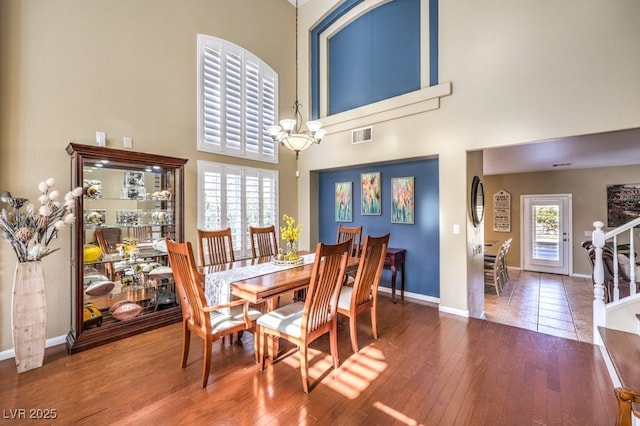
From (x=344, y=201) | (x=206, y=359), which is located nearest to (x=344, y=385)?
(x=206, y=359)

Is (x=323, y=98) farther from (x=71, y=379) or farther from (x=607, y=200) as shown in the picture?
(x=607, y=200)

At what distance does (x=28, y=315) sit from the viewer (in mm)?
2502

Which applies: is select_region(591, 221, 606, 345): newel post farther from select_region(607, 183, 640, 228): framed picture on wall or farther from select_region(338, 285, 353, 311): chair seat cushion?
select_region(607, 183, 640, 228): framed picture on wall

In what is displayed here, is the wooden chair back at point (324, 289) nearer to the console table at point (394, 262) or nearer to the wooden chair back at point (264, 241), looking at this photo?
the wooden chair back at point (264, 241)

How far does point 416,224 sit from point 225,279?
123 inches

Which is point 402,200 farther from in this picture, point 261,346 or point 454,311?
point 261,346

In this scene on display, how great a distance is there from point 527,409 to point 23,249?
14.0ft

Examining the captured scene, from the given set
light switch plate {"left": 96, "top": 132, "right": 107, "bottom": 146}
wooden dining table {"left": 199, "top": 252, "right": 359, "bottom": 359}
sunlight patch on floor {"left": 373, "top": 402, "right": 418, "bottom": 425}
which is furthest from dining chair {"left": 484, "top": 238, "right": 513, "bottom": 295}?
light switch plate {"left": 96, "top": 132, "right": 107, "bottom": 146}

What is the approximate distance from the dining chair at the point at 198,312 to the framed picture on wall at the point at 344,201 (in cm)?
301

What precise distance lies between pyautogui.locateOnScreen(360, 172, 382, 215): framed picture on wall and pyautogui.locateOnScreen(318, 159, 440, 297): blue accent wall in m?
0.07

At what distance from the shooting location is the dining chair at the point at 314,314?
2.16 metres

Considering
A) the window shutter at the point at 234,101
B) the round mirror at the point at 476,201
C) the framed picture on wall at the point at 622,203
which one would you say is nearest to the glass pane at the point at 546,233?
the framed picture on wall at the point at 622,203

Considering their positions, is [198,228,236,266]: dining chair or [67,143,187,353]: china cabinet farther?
[198,228,236,266]: dining chair

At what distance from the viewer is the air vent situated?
4.59m
